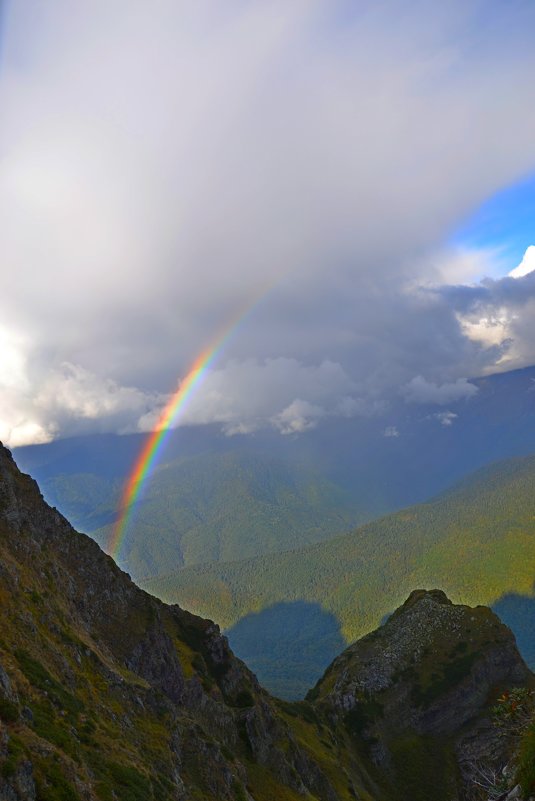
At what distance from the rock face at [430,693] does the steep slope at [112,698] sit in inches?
828

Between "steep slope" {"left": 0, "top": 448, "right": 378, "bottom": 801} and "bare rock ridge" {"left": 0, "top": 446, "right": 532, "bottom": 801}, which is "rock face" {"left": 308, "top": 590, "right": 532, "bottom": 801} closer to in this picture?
"bare rock ridge" {"left": 0, "top": 446, "right": 532, "bottom": 801}

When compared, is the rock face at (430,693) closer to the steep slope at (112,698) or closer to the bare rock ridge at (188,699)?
the bare rock ridge at (188,699)

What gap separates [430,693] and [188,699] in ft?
320

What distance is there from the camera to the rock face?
134 meters

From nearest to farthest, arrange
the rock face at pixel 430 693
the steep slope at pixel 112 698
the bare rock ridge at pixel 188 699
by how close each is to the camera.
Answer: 1. the steep slope at pixel 112 698
2. the bare rock ridge at pixel 188 699
3. the rock face at pixel 430 693

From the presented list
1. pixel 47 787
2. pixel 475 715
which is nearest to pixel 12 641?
pixel 47 787

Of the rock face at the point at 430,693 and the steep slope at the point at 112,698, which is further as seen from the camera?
the rock face at the point at 430,693

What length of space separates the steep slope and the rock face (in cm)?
2103

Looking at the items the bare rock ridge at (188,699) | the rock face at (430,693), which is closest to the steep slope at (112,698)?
the bare rock ridge at (188,699)

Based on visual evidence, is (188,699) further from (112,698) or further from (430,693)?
(430,693)

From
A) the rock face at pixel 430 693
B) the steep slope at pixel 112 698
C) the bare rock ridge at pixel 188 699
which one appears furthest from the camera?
the rock face at pixel 430 693

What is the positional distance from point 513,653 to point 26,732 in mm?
169398

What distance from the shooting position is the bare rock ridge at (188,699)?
44531 millimetres

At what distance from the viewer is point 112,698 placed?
6053cm
